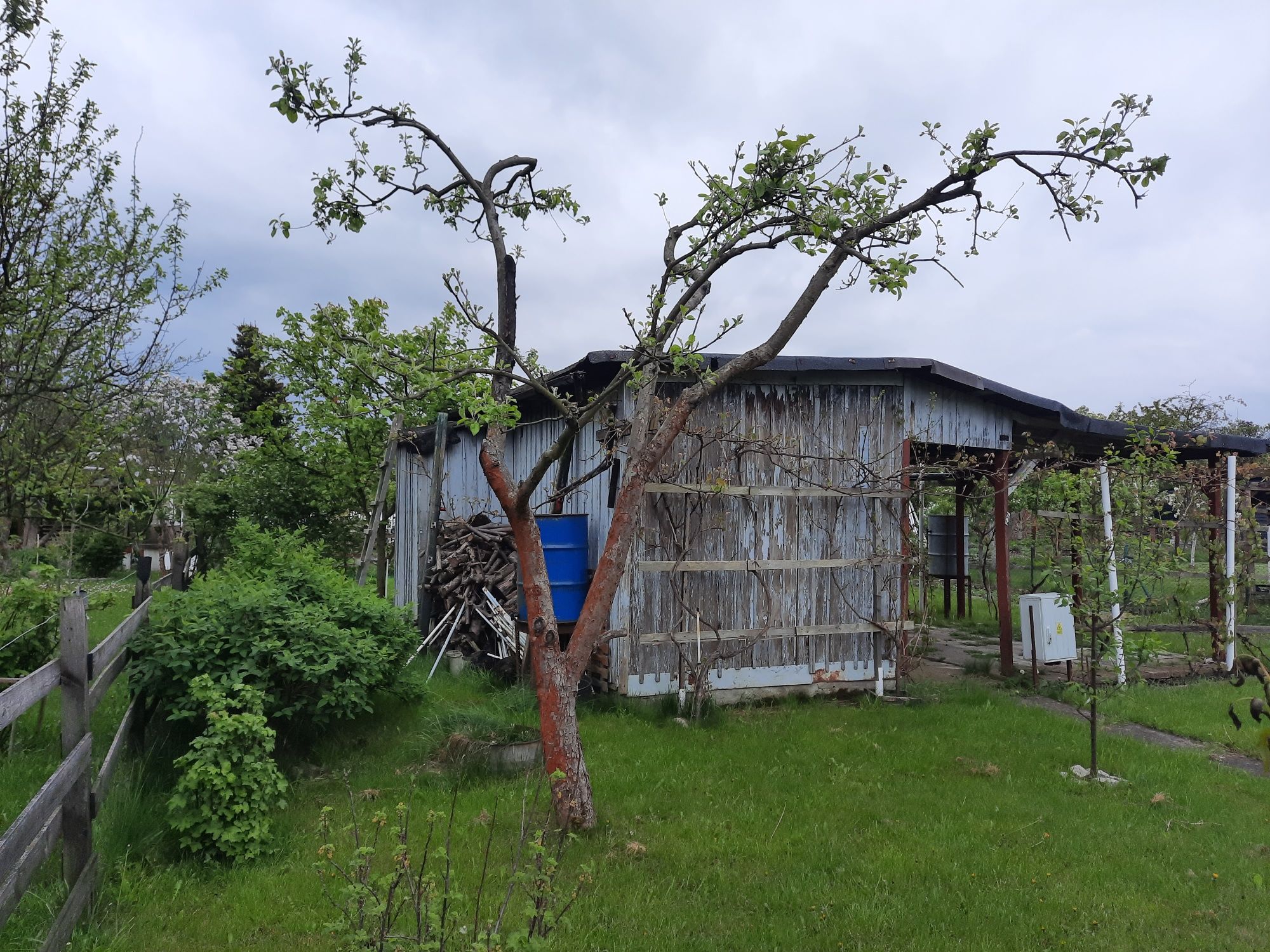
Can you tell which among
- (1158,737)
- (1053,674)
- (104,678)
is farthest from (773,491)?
(104,678)

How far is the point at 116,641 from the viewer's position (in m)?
5.07

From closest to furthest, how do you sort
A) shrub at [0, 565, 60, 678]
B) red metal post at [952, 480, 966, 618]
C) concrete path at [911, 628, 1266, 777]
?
shrub at [0, 565, 60, 678] → concrete path at [911, 628, 1266, 777] → red metal post at [952, 480, 966, 618]

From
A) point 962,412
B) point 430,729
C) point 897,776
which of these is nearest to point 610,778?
point 430,729

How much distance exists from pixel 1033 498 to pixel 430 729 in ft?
29.1

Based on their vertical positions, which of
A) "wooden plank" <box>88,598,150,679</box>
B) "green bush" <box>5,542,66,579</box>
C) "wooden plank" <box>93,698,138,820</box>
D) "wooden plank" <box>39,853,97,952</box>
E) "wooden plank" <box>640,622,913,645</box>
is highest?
"green bush" <box>5,542,66,579</box>

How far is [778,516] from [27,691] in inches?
260

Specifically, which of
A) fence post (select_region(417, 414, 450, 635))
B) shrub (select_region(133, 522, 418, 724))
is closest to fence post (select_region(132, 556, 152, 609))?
shrub (select_region(133, 522, 418, 724))

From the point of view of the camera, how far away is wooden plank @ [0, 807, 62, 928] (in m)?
2.74

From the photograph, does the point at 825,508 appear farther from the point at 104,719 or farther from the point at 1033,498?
the point at 104,719

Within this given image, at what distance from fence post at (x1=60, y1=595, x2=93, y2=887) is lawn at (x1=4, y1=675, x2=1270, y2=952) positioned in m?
0.27

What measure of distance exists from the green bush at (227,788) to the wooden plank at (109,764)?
12.9 inches

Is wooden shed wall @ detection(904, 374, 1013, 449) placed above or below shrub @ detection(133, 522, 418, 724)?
above

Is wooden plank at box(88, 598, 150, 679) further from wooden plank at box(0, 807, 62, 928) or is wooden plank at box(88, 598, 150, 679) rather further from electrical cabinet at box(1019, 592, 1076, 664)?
electrical cabinet at box(1019, 592, 1076, 664)

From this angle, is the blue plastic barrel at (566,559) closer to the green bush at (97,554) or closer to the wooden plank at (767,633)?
the wooden plank at (767,633)
